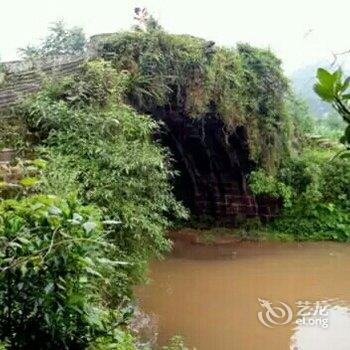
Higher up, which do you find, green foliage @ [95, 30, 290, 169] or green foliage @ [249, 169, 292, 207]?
green foliage @ [95, 30, 290, 169]

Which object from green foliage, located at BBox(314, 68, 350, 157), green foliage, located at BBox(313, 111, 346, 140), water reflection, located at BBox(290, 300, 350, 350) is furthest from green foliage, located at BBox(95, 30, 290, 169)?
green foliage, located at BBox(314, 68, 350, 157)

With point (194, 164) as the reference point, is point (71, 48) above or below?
above

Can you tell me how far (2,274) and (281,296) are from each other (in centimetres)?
453

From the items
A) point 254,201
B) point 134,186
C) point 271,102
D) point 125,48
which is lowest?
point 254,201

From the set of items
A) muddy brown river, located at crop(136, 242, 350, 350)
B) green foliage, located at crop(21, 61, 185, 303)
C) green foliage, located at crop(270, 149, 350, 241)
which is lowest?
muddy brown river, located at crop(136, 242, 350, 350)

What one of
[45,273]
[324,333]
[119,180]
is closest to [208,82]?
[119,180]

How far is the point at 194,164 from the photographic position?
8766mm

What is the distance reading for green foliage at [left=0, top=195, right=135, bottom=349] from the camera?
6.01 feet

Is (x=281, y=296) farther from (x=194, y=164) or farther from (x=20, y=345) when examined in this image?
(x=20, y=345)

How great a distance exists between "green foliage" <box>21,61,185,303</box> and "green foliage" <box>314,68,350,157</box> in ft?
8.62

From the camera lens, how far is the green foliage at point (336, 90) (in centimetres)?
76

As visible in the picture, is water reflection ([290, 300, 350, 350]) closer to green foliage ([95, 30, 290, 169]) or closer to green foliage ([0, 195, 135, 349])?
green foliage ([95, 30, 290, 169])

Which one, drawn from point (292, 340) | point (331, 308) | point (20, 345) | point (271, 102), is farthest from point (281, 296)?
point (20, 345)

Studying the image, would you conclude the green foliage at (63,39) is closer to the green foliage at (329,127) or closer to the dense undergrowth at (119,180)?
the dense undergrowth at (119,180)
